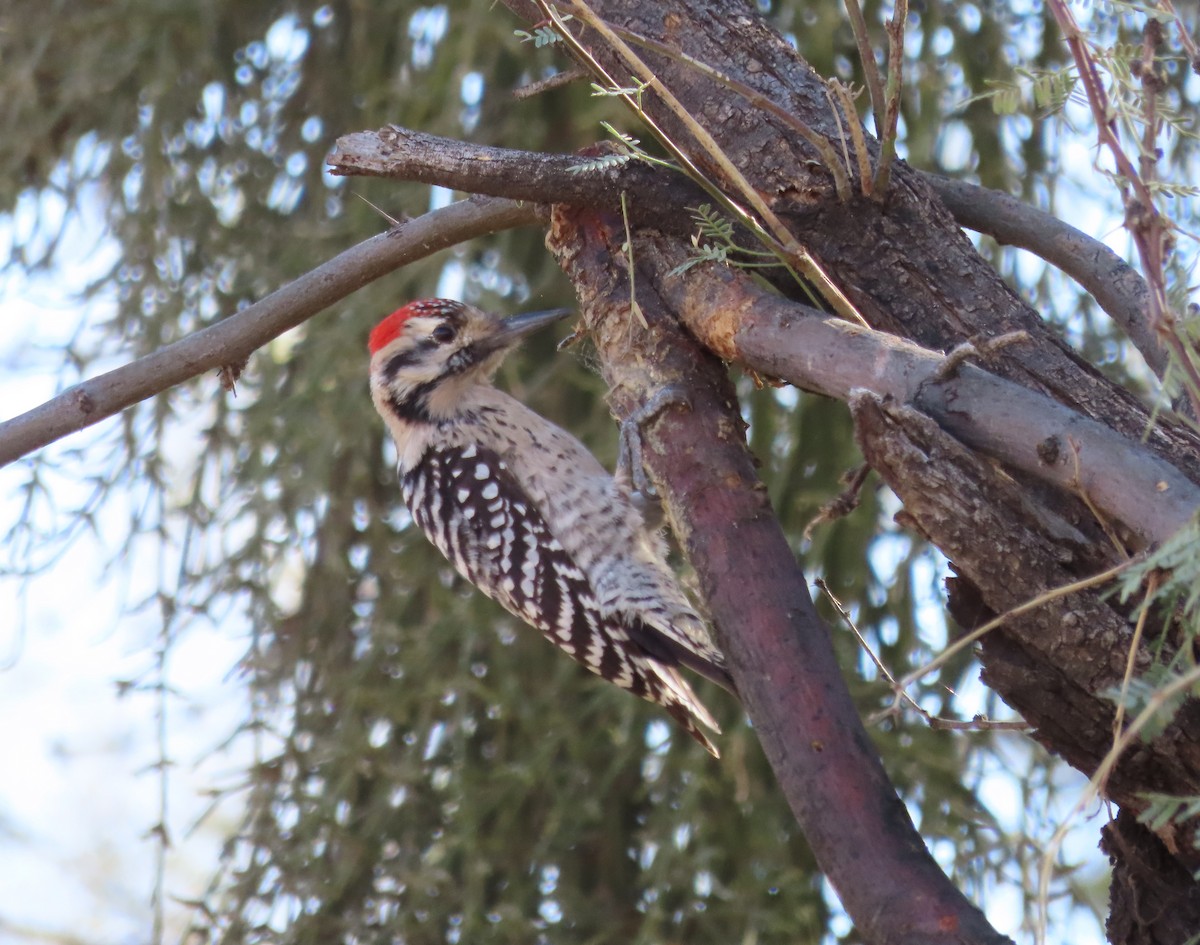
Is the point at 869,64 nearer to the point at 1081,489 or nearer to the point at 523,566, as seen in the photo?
the point at 1081,489

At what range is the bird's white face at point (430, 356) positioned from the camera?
3471 mm

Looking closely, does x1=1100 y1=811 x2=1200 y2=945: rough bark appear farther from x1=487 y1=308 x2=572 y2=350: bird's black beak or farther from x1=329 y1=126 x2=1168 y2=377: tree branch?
x1=487 y1=308 x2=572 y2=350: bird's black beak

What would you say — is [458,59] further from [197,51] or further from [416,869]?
[416,869]

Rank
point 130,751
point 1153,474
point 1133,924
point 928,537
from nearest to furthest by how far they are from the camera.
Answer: point 1153,474, point 928,537, point 1133,924, point 130,751

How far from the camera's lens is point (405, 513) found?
376 cm

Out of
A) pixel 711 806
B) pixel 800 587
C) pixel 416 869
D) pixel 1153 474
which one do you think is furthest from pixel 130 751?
pixel 1153 474

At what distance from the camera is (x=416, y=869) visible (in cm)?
343

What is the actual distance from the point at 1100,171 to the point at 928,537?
0.59 m

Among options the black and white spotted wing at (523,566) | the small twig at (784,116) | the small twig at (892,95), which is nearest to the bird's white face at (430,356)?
the black and white spotted wing at (523,566)

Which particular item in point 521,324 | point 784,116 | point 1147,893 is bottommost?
point 1147,893

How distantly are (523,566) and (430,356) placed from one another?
24.6 inches

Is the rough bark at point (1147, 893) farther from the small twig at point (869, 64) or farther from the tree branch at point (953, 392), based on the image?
the small twig at point (869, 64)

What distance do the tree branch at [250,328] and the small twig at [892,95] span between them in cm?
71

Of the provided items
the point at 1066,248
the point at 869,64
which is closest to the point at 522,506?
the point at 1066,248
